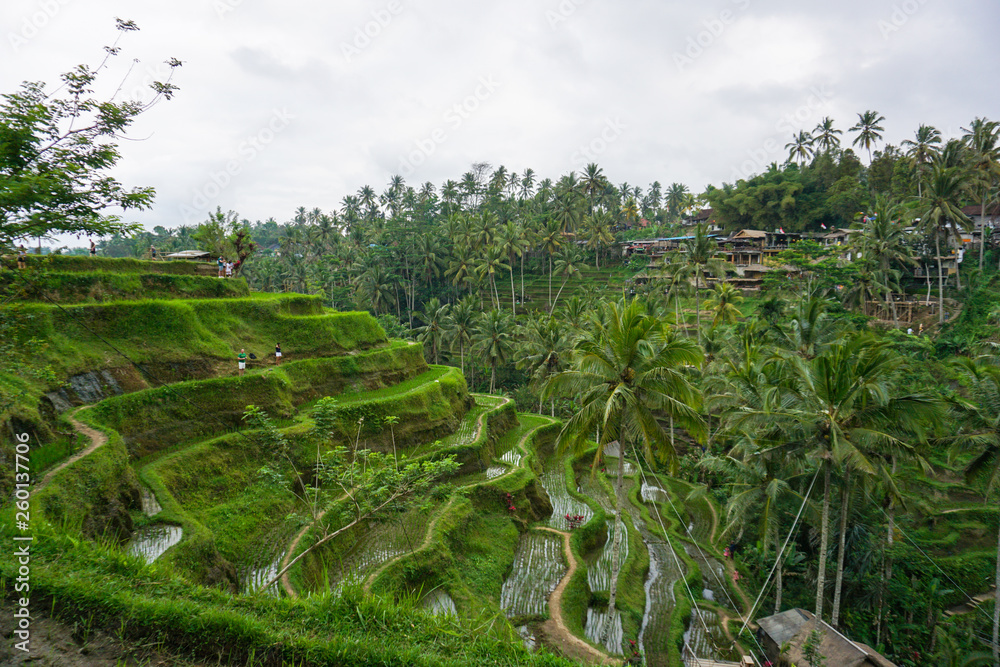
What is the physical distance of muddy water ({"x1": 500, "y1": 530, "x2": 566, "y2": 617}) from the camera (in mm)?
16188

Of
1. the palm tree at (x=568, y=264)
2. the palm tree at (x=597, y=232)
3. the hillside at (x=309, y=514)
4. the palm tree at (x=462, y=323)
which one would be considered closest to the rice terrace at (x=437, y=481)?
the hillside at (x=309, y=514)

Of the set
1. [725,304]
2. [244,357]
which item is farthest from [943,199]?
[244,357]

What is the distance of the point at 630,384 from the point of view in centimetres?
1412

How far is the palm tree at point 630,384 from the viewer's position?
13328 mm

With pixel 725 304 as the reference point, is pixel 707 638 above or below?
below

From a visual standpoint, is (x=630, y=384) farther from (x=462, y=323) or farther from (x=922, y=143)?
(x=922, y=143)

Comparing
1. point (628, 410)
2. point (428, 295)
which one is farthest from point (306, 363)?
point (428, 295)

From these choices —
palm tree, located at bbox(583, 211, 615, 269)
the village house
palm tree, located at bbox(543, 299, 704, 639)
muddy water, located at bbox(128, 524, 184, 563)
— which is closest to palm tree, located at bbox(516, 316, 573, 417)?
the village house

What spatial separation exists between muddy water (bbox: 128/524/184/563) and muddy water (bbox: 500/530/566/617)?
9807 millimetres

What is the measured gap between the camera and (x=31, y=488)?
377 inches

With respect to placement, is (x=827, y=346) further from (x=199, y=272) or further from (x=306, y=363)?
(x=199, y=272)

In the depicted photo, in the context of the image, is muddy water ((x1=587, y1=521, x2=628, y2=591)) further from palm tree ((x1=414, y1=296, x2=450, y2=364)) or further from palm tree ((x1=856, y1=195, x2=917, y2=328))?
palm tree ((x1=856, y1=195, x2=917, y2=328))

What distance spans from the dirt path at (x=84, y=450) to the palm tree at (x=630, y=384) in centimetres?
1155

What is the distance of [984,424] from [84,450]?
2718 cm
